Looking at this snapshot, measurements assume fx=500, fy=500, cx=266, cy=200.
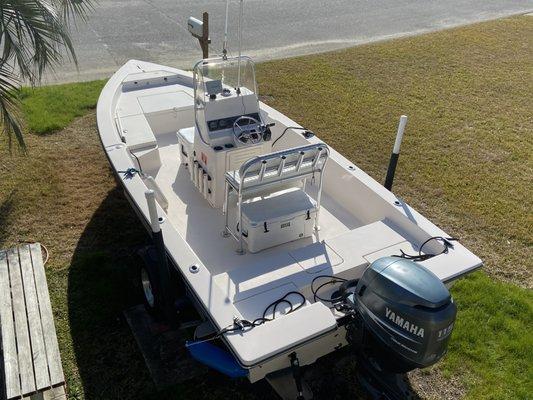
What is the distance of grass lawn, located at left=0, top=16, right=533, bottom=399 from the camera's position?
3756 millimetres

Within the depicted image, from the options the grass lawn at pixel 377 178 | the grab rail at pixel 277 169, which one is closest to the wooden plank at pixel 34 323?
the grass lawn at pixel 377 178

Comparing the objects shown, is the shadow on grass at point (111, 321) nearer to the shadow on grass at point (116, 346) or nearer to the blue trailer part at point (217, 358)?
the shadow on grass at point (116, 346)

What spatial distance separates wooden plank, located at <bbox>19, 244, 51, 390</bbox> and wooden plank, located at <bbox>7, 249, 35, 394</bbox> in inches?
1.1

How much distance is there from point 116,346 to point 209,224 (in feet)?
4.20

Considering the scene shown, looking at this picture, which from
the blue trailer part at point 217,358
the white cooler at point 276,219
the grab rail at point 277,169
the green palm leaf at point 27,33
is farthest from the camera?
the green palm leaf at point 27,33

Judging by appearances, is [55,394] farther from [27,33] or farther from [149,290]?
[27,33]

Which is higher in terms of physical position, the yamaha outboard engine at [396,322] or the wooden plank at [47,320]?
the yamaha outboard engine at [396,322]

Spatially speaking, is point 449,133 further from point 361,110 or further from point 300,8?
point 300,8

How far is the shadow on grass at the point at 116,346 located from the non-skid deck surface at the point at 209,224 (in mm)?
531

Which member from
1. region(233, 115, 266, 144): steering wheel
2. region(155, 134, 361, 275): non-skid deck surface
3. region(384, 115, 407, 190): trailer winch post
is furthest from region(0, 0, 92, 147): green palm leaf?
region(384, 115, 407, 190): trailer winch post

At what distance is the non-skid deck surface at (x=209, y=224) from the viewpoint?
4047 mm

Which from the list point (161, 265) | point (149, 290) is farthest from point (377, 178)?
point (161, 265)

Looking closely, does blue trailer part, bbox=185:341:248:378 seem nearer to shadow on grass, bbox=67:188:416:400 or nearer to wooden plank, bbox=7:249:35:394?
shadow on grass, bbox=67:188:416:400

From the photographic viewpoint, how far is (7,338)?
3.58 meters
